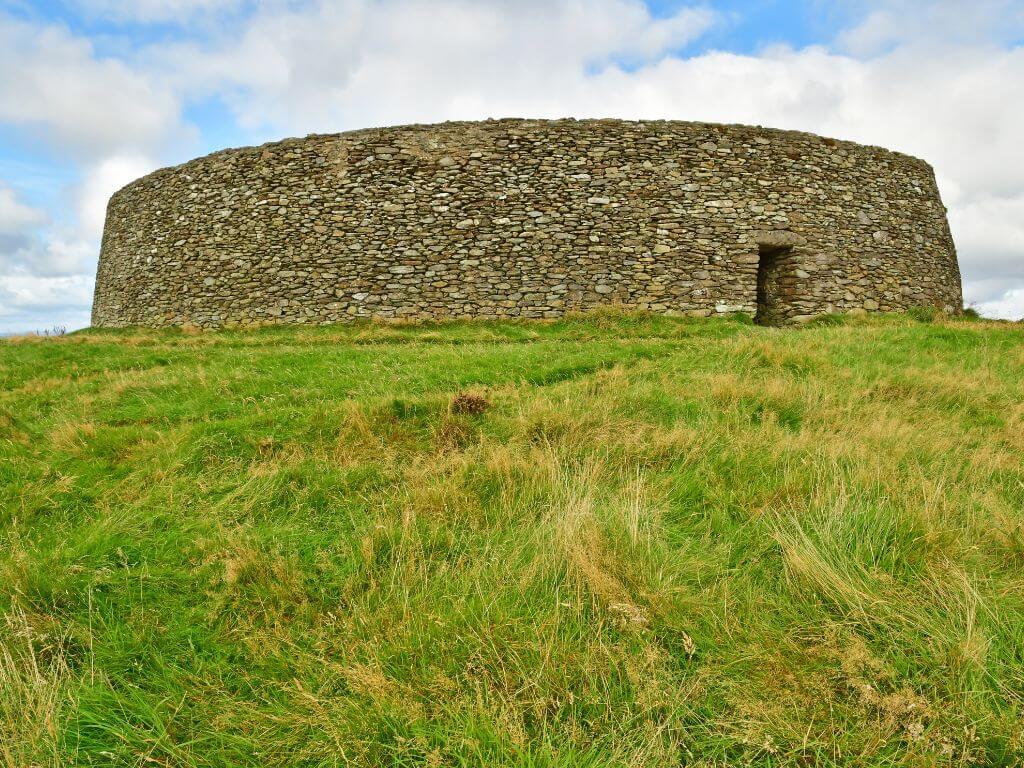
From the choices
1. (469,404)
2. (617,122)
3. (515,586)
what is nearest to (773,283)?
(617,122)

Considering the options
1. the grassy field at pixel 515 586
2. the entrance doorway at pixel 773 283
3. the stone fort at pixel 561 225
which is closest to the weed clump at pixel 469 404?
the grassy field at pixel 515 586

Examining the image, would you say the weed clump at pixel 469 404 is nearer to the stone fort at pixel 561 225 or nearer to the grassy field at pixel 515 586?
the grassy field at pixel 515 586

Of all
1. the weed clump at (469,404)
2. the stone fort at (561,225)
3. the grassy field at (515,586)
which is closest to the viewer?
the grassy field at (515,586)

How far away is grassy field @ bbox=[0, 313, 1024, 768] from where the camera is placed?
6.89ft

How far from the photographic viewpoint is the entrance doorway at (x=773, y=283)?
15.3m

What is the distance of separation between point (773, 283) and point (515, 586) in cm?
1526

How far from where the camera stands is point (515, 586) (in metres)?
2.84

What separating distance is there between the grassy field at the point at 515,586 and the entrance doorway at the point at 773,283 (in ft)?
32.2

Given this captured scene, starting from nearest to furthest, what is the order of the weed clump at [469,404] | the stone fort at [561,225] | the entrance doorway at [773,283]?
the weed clump at [469,404], the stone fort at [561,225], the entrance doorway at [773,283]

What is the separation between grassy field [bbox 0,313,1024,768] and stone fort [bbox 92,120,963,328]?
30.5 ft

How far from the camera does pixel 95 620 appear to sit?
2.76 meters

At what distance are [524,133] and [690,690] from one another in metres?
15.3

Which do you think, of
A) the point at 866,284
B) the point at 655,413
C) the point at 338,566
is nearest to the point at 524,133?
the point at 866,284

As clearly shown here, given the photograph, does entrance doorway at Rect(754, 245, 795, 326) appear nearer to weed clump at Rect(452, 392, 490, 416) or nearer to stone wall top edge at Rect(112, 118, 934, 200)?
stone wall top edge at Rect(112, 118, 934, 200)
